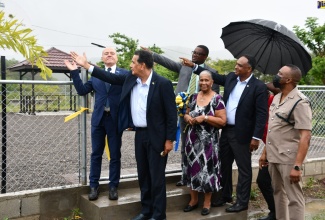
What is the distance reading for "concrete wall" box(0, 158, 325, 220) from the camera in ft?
14.4

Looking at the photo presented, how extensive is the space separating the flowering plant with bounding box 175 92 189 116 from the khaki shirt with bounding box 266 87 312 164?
1154 millimetres

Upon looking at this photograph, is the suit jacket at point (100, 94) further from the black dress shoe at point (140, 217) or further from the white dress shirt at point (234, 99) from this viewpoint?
the white dress shirt at point (234, 99)

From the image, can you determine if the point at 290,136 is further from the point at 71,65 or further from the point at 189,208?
the point at 71,65

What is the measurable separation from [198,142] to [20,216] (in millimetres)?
2301

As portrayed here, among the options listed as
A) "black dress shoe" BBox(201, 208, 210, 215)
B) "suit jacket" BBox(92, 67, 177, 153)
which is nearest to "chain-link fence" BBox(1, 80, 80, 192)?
"suit jacket" BBox(92, 67, 177, 153)

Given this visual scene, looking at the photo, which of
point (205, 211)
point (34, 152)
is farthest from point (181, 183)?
point (34, 152)

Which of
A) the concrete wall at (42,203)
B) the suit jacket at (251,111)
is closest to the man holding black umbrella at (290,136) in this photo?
the suit jacket at (251,111)

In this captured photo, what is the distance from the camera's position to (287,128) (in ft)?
13.6

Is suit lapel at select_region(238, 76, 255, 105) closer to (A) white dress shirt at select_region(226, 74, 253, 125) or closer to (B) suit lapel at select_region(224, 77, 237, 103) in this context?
(A) white dress shirt at select_region(226, 74, 253, 125)

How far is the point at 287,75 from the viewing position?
13.7ft

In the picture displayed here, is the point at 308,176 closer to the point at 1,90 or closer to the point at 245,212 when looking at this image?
the point at 245,212

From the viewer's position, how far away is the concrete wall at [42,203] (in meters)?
4.39

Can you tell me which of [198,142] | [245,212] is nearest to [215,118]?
[198,142]

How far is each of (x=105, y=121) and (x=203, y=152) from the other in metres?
1.27
